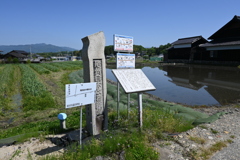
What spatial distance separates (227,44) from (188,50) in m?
8.97

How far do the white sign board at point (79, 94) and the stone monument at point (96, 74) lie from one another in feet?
2.13

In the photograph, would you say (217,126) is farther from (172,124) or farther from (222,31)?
(222,31)

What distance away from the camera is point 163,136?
3910 millimetres

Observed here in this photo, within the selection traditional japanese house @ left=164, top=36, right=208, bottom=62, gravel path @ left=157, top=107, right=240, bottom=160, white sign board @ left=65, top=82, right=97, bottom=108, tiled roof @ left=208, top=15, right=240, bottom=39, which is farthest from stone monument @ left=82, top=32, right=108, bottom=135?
traditional japanese house @ left=164, top=36, right=208, bottom=62

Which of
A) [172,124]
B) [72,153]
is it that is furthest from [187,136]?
[72,153]

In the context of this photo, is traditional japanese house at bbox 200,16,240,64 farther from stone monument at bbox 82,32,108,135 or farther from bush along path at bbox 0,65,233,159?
stone monument at bbox 82,32,108,135

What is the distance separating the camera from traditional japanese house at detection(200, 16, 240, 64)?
2286 cm

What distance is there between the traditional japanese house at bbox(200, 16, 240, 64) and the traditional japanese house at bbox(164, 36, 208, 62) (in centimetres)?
240

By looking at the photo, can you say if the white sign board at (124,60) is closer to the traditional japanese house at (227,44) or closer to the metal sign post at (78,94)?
the metal sign post at (78,94)

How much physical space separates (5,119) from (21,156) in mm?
4164

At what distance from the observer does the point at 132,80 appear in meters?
3.96

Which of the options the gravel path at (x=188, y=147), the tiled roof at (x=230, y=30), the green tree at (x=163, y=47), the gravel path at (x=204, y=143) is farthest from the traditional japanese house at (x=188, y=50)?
the green tree at (x=163, y=47)

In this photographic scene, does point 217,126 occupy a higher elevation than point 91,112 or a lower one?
lower

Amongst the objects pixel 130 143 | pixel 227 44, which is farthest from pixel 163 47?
pixel 130 143
